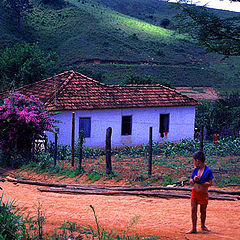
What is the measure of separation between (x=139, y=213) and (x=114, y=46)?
165 ft

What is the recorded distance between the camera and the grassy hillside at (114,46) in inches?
2014

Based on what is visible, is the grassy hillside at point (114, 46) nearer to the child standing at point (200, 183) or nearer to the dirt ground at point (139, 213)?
the dirt ground at point (139, 213)

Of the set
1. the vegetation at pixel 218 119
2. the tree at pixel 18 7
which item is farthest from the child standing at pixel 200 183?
the tree at pixel 18 7

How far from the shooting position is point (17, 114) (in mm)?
16438

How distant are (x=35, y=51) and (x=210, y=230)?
2665 cm

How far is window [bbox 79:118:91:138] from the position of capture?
2191 centimetres

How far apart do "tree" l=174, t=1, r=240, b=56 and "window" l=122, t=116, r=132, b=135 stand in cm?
863

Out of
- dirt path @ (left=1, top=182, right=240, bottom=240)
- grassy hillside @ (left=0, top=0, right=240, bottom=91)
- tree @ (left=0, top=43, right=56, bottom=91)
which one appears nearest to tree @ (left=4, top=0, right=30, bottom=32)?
grassy hillside @ (left=0, top=0, right=240, bottom=91)

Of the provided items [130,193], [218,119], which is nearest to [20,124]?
[130,193]

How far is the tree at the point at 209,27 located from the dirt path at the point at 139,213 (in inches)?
322

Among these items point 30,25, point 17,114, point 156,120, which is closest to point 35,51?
point 156,120

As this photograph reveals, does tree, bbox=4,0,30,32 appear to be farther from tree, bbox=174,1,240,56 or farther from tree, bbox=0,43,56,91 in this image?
tree, bbox=174,1,240,56

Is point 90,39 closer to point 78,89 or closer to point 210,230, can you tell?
point 78,89

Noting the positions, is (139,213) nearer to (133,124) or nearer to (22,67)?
(133,124)
